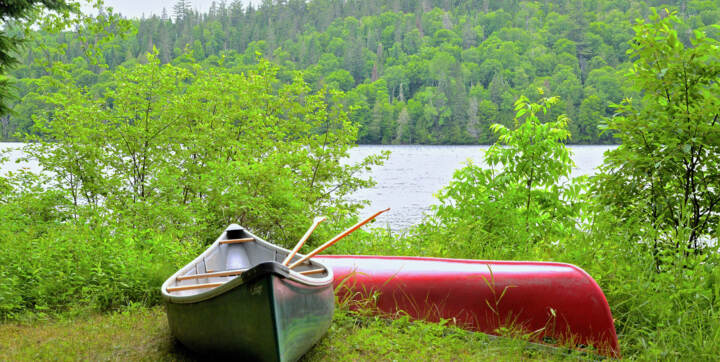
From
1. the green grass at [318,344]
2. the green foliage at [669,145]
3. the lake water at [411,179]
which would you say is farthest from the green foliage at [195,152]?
the green foliage at [669,145]

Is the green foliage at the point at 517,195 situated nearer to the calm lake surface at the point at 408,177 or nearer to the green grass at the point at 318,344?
the calm lake surface at the point at 408,177

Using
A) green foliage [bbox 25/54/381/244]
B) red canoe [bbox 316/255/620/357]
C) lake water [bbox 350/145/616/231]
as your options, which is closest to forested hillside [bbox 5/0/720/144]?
lake water [bbox 350/145/616/231]

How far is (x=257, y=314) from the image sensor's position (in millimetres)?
3346

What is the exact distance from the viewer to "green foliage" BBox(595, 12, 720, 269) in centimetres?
436

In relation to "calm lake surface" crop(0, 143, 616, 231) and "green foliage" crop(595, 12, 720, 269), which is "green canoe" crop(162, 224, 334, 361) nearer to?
"green foliage" crop(595, 12, 720, 269)

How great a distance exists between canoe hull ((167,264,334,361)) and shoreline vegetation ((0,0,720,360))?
1.39 feet

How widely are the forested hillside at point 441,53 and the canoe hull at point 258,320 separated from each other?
114 feet

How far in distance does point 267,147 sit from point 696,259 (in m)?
6.87

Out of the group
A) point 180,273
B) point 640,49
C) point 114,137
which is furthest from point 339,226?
point 640,49

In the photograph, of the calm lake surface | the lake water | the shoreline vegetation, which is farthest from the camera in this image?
the lake water

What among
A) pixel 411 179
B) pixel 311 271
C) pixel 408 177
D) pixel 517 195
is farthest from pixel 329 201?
pixel 408 177

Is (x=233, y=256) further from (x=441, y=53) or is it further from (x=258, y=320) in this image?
(x=441, y=53)

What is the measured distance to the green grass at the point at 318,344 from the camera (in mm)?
3957

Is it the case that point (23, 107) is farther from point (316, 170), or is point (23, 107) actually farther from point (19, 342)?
point (19, 342)
